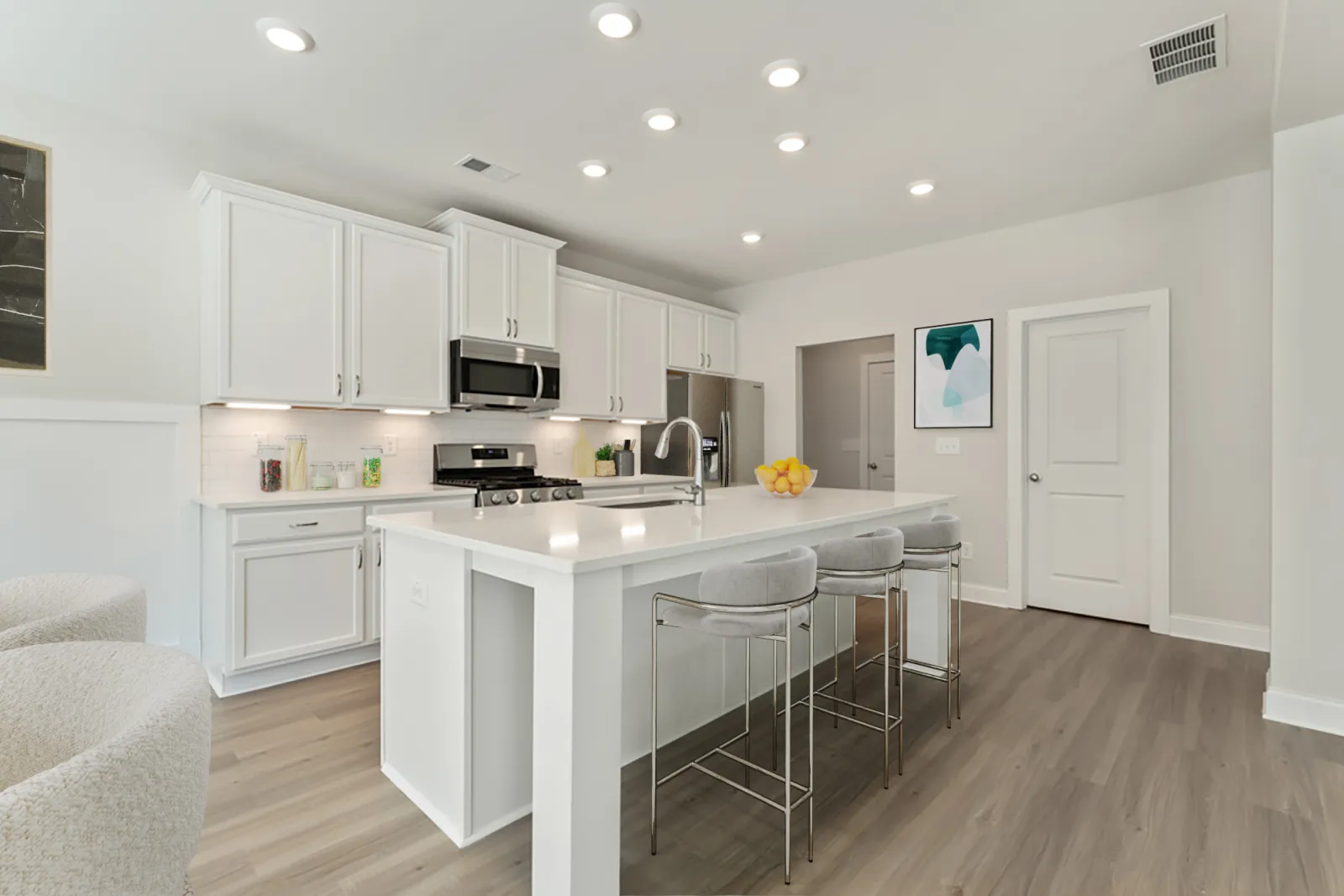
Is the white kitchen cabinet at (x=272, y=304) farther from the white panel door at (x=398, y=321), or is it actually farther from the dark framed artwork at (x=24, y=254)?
the dark framed artwork at (x=24, y=254)

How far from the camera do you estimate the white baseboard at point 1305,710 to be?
2492 mm

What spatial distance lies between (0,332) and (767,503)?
3.33 metres

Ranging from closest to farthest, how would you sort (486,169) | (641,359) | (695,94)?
(695,94) < (486,169) < (641,359)

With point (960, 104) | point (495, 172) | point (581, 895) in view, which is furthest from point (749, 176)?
point (581, 895)

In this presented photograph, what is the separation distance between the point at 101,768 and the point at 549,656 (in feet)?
3.14

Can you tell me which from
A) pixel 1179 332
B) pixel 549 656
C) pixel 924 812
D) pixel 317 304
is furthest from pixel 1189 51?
pixel 317 304

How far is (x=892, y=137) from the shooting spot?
3062mm

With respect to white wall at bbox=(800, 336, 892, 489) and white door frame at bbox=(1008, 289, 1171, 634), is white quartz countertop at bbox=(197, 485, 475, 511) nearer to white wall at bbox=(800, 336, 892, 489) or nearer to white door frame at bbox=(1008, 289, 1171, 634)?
white door frame at bbox=(1008, 289, 1171, 634)

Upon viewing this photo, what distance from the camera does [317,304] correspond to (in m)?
3.23

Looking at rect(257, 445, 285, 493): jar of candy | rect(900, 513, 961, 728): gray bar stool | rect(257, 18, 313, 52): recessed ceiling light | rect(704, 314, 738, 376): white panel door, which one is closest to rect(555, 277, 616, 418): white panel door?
rect(704, 314, 738, 376): white panel door

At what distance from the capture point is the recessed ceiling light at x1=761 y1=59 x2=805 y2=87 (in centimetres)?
246

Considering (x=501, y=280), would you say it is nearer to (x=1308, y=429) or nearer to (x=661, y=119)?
(x=661, y=119)

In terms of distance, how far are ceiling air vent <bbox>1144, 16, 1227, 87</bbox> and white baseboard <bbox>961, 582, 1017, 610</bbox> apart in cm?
308

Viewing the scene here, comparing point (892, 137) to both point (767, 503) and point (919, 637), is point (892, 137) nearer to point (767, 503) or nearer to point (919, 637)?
point (767, 503)
